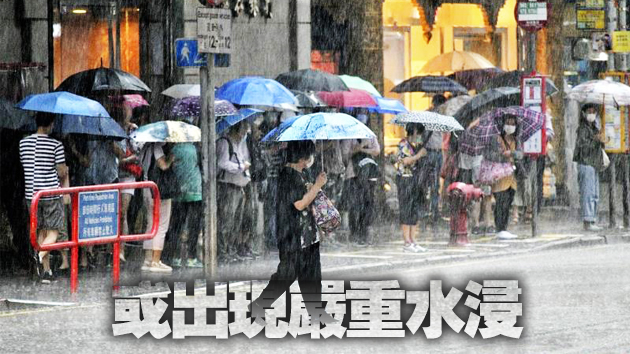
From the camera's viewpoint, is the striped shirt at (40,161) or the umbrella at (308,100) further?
the umbrella at (308,100)

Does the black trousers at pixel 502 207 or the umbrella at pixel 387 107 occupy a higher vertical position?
the umbrella at pixel 387 107

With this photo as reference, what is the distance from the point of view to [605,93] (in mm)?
23719

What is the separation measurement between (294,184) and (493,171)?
1058cm

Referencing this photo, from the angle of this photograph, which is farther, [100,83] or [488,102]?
[488,102]

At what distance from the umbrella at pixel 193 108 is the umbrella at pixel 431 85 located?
821 cm

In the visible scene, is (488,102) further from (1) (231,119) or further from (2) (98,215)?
(2) (98,215)

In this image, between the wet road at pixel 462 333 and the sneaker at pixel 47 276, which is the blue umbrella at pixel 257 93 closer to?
the wet road at pixel 462 333

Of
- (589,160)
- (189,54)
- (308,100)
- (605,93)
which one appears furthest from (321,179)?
(605,93)

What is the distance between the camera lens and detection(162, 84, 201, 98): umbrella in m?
20.4

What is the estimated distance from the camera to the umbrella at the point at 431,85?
87.5ft

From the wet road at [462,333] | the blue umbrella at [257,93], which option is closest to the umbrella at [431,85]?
the blue umbrella at [257,93]

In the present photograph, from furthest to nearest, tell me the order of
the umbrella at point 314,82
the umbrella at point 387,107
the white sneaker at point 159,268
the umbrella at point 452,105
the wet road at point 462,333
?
the umbrella at point 452,105, the umbrella at point 387,107, the umbrella at point 314,82, the white sneaker at point 159,268, the wet road at point 462,333

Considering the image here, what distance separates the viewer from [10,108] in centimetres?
1830

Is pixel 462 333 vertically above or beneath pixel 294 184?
beneath
